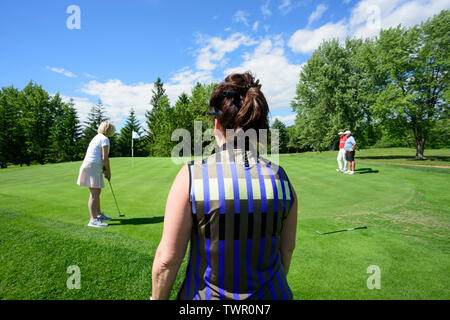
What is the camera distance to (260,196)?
1114 mm

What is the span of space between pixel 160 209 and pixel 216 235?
225 inches

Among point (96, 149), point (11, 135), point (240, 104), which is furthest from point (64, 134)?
point (240, 104)

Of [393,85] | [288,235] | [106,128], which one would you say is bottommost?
[288,235]

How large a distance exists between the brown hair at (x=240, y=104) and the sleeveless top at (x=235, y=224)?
16cm

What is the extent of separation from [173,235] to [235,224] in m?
0.31

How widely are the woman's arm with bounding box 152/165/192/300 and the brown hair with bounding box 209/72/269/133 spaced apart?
0.35 meters

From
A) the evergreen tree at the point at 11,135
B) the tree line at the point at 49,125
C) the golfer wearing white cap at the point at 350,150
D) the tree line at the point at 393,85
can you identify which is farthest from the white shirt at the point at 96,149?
the evergreen tree at the point at 11,135

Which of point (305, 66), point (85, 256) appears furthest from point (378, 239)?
point (305, 66)

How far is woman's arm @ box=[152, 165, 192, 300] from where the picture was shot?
111 cm

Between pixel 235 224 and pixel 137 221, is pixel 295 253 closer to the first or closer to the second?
pixel 235 224

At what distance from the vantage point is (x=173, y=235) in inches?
44.9

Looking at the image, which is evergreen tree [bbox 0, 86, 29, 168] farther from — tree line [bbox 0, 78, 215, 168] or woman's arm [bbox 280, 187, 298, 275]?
woman's arm [bbox 280, 187, 298, 275]

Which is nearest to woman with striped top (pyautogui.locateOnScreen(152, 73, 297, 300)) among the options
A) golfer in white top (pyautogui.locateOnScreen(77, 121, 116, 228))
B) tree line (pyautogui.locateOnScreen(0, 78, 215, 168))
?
golfer in white top (pyautogui.locateOnScreen(77, 121, 116, 228))

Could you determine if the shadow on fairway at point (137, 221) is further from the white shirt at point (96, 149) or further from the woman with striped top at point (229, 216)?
the woman with striped top at point (229, 216)
